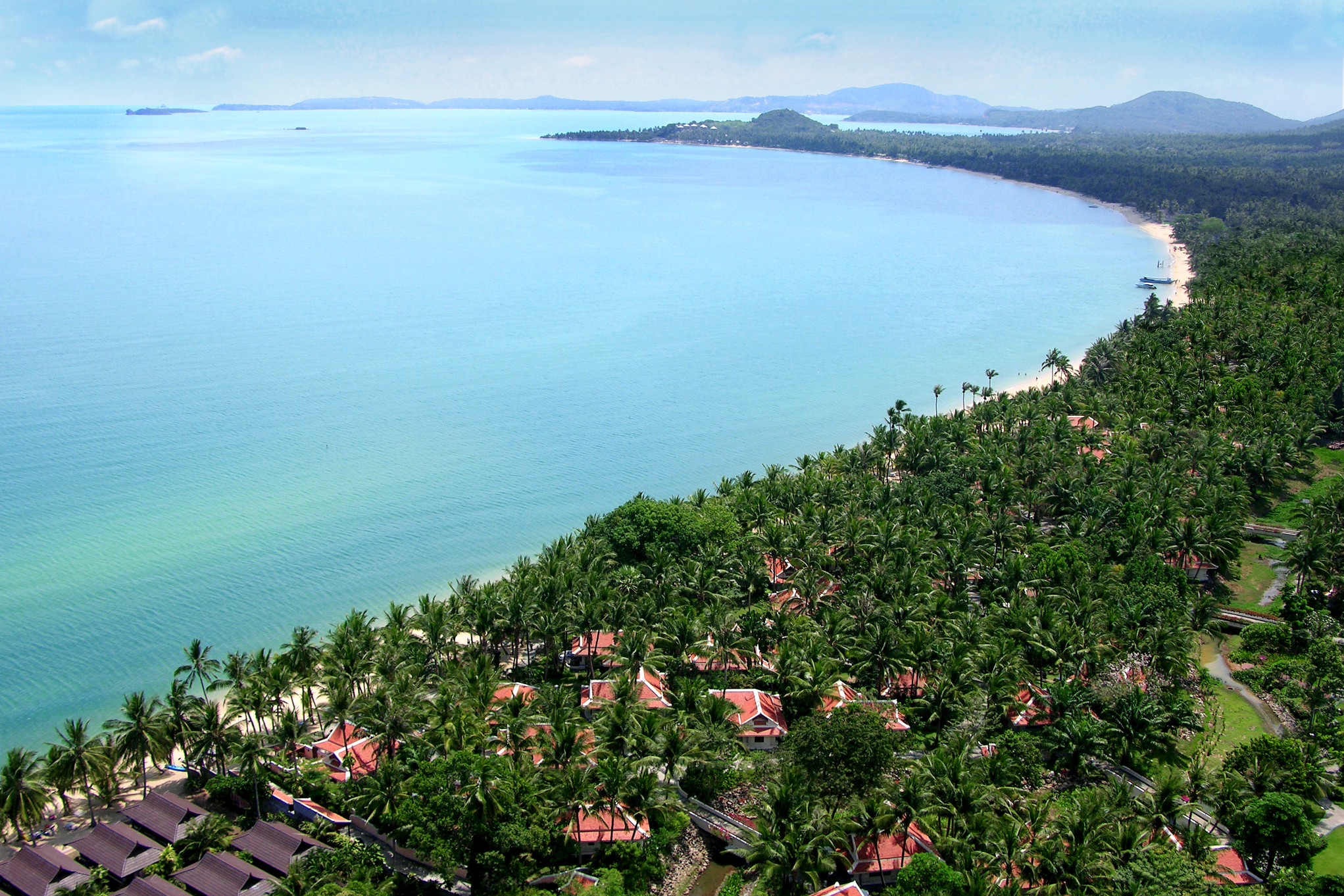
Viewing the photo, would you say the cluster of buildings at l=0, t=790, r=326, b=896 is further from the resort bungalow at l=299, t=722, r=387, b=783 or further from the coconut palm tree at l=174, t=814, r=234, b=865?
the resort bungalow at l=299, t=722, r=387, b=783

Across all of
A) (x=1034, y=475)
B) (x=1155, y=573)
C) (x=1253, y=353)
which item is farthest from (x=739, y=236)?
(x=1155, y=573)

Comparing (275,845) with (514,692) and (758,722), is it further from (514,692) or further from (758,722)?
(758,722)

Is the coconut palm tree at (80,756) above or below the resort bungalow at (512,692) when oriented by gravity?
above

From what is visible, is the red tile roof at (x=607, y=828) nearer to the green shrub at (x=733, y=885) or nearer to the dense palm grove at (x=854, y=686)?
the dense palm grove at (x=854, y=686)

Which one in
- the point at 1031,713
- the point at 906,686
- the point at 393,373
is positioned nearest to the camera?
the point at 1031,713

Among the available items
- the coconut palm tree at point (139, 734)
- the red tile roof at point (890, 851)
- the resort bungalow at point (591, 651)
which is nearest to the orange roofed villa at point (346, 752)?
the coconut palm tree at point (139, 734)

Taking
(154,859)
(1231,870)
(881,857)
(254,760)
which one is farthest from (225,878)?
(1231,870)

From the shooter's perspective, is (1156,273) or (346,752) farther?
(1156,273)
